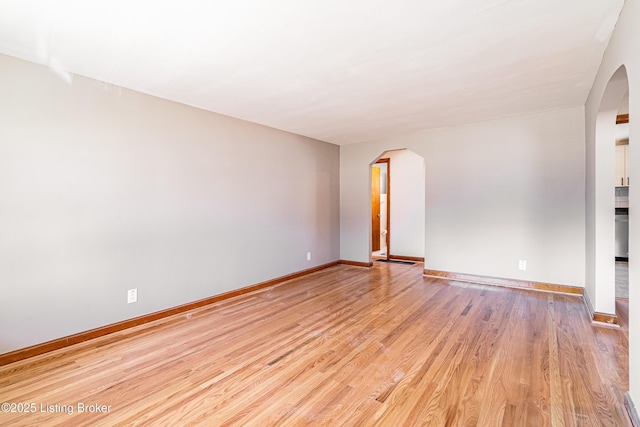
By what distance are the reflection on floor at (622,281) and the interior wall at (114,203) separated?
4429mm

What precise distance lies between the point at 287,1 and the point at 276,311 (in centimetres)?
277

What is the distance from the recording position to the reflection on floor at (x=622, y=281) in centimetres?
365

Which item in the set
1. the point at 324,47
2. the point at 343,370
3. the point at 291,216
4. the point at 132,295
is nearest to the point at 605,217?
the point at 343,370

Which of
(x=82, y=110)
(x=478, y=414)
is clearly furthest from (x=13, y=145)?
(x=478, y=414)

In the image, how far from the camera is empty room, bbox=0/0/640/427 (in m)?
1.77

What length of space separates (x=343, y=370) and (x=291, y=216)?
2.90 m

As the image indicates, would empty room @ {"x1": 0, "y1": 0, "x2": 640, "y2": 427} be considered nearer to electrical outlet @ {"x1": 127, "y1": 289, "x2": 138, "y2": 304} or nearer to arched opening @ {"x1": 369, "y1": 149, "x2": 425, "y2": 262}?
electrical outlet @ {"x1": 127, "y1": 289, "x2": 138, "y2": 304}

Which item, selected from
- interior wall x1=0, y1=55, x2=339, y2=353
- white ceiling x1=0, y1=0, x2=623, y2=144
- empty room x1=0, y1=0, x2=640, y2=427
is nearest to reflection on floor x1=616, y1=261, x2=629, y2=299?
empty room x1=0, y1=0, x2=640, y2=427

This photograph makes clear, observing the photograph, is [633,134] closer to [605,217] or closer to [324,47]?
[605,217]

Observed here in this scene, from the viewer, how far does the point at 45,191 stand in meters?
2.39

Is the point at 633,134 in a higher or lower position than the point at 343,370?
higher

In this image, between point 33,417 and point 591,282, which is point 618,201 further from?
point 33,417

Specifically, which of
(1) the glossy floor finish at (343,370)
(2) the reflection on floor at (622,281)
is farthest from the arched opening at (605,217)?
(2) the reflection on floor at (622,281)

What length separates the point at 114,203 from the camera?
277 centimetres
